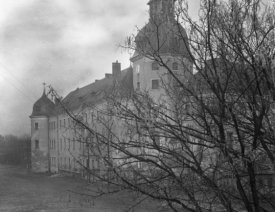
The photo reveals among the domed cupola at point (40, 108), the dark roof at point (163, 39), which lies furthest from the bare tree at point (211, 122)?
the domed cupola at point (40, 108)

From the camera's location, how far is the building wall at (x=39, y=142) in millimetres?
55781

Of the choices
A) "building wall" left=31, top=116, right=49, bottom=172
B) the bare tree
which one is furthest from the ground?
the bare tree

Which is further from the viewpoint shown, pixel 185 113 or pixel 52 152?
pixel 52 152

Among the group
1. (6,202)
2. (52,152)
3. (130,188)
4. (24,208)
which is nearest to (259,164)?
(130,188)

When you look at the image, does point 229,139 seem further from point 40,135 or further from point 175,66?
point 40,135

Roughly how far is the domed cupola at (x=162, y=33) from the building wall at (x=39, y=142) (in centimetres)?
5168

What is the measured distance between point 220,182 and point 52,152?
51.3 m

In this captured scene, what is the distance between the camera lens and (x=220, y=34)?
5.32 metres

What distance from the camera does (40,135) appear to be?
2215 inches

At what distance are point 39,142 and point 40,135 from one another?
0.99 m

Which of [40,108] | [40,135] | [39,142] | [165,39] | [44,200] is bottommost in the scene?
[44,200]

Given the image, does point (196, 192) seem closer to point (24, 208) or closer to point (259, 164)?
point (259, 164)

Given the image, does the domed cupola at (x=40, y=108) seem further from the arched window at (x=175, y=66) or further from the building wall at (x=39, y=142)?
the arched window at (x=175, y=66)

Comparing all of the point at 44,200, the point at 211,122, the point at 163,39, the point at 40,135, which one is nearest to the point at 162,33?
the point at 163,39
